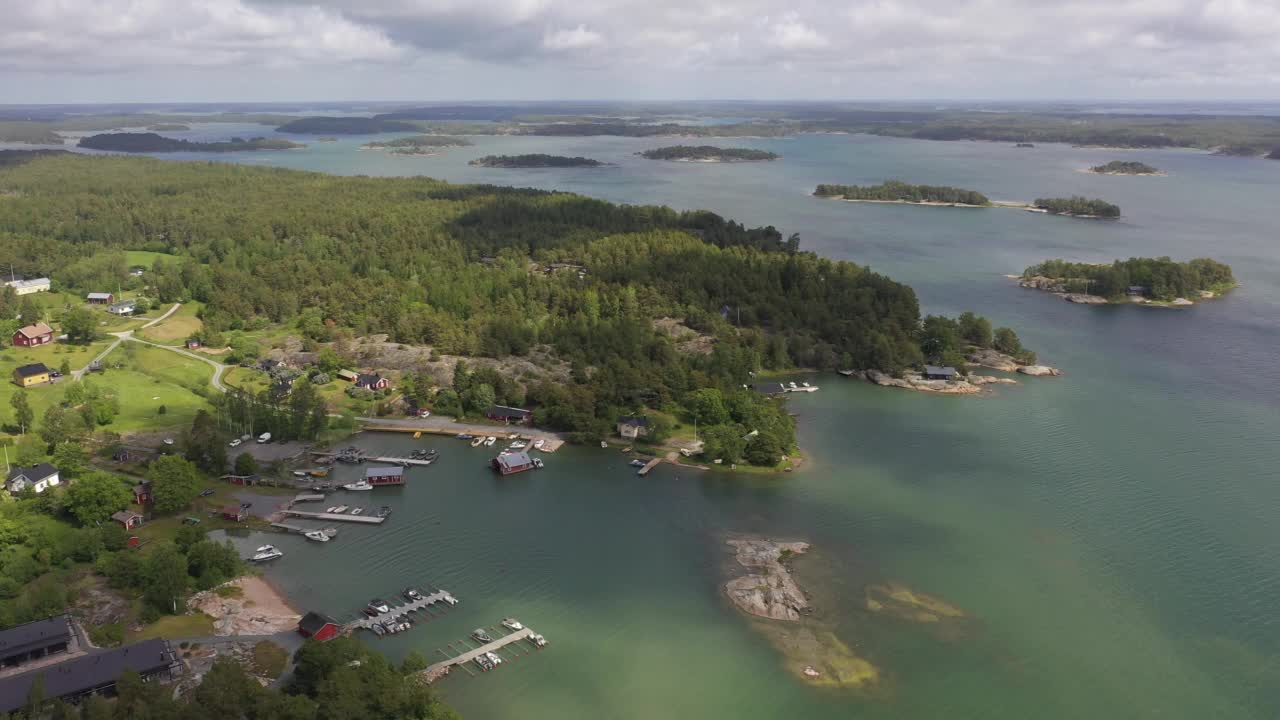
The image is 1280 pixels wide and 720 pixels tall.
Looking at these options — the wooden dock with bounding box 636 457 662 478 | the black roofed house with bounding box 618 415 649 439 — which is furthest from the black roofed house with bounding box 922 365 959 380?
the wooden dock with bounding box 636 457 662 478

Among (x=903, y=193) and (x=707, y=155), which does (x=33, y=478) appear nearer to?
(x=903, y=193)

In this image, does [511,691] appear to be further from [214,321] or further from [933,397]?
[214,321]

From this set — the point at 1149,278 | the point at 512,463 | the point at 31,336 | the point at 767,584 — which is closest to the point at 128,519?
the point at 512,463

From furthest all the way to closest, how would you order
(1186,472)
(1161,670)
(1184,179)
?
1. (1184,179)
2. (1186,472)
3. (1161,670)

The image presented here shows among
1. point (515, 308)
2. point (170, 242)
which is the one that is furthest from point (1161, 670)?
point (170, 242)

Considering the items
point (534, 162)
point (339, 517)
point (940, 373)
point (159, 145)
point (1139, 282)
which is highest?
point (159, 145)

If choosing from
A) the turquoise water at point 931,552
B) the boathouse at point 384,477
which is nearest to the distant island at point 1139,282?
the turquoise water at point 931,552

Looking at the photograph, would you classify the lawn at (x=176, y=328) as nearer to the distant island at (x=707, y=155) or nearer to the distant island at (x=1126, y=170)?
the distant island at (x=707, y=155)
